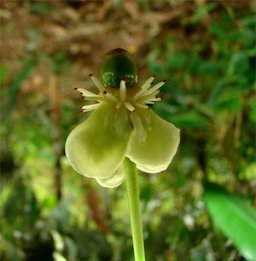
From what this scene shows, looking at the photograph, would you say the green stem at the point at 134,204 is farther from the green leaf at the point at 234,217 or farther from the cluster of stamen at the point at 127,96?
the green leaf at the point at 234,217

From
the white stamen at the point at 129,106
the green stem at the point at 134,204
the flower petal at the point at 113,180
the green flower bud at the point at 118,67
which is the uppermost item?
the green flower bud at the point at 118,67

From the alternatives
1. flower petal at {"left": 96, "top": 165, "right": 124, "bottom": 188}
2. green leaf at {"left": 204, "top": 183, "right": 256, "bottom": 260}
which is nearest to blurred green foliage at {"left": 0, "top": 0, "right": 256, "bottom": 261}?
green leaf at {"left": 204, "top": 183, "right": 256, "bottom": 260}

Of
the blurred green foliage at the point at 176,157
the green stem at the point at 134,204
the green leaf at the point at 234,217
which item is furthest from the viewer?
the blurred green foliage at the point at 176,157

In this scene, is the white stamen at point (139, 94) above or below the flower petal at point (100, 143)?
above

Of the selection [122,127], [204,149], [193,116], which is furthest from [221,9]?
[122,127]

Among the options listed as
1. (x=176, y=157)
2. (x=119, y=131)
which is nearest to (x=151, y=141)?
(x=119, y=131)

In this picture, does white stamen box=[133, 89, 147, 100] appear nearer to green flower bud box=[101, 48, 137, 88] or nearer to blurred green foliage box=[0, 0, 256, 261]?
green flower bud box=[101, 48, 137, 88]

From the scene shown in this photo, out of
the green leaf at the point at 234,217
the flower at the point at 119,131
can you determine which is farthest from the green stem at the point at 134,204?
the green leaf at the point at 234,217
